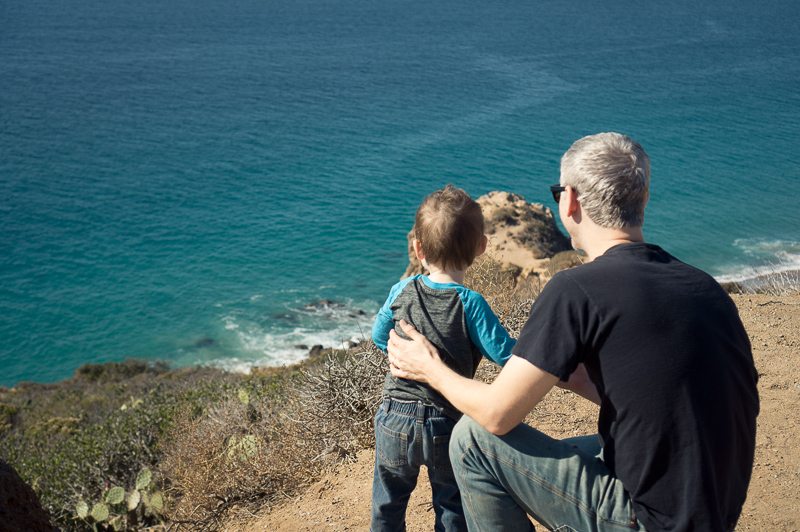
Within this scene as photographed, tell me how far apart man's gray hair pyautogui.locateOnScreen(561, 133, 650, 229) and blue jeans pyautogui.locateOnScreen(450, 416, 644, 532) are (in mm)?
945

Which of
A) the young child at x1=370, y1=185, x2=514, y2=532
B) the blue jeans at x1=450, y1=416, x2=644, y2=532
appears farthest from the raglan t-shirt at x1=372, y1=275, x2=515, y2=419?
the blue jeans at x1=450, y1=416, x2=644, y2=532

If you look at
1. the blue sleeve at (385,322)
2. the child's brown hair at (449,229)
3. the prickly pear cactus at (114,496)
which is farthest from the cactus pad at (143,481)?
the child's brown hair at (449,229)

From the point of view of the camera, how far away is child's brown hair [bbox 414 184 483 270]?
2510mm

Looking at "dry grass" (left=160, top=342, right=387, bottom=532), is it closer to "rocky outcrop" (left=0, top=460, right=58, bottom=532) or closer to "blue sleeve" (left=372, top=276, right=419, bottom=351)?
"rocky outcrop" (left=0, top=460, right=58, bottom=532)

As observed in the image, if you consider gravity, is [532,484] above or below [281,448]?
above

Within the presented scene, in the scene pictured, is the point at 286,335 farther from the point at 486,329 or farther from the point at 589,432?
the point at 486,329

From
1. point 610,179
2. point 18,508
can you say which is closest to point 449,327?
point 610,179

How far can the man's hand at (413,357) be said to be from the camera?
2363mm

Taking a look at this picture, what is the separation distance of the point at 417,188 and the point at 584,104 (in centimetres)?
2088

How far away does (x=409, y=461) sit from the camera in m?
2.58

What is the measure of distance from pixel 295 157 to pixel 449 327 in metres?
37.7

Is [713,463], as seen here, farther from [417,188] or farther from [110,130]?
[110,130]

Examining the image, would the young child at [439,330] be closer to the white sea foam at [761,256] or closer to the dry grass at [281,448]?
the dry grass at [281,448]

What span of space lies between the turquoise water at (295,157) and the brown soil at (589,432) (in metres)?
17.6
